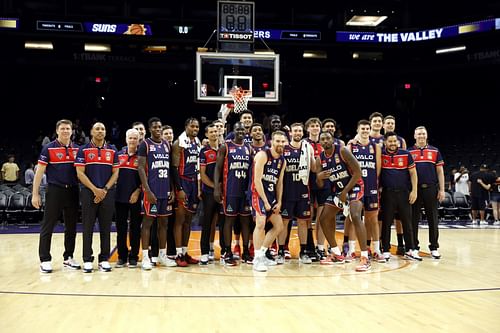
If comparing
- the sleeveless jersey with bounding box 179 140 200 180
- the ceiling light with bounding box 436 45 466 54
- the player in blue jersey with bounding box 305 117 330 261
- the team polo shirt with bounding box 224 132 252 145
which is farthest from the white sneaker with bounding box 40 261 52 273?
the ceiling light with bounding box 436 45 466 54

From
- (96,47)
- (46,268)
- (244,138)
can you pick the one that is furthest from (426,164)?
(96,47)

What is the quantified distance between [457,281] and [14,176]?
13.7 metres

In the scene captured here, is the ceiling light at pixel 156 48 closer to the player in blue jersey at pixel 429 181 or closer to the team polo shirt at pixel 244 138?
the team polo shirt at pixel 244 138

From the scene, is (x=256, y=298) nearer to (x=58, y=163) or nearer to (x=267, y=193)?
(x=267, y=193)

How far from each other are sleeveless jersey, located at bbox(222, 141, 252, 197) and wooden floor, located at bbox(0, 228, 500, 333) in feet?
3.61

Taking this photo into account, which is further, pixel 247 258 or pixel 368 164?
pixel 368 164

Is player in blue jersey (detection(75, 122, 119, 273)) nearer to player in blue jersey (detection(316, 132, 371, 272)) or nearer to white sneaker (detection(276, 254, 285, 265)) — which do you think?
white sneaker (detection(276, 254, 285, 265))

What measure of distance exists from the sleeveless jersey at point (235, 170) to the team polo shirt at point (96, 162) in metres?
1.61

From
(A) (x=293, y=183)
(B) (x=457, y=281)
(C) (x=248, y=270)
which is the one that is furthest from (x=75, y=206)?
(B) (x=457, y=281)

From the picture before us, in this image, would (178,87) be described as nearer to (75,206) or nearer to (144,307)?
(75,206)

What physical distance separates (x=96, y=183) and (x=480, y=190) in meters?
11.8

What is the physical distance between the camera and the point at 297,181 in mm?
7586

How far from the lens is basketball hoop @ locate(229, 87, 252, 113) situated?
472 inches

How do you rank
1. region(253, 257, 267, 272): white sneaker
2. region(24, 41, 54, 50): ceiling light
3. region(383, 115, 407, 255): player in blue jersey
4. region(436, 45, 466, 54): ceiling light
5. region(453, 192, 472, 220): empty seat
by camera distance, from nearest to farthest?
1. region(253, 257, 267, 272): white sneaker
2. region(383, 115, 407, 255): player in blue jersey
3. region(453, 192, 472, 220): empty seat
4. region(24, 41, 54, 50): ceiling light
5. region(436, 45, 466, 54): ceiling light
